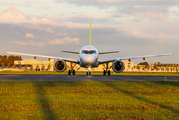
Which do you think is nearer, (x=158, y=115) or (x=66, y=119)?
(x=66, y=119)

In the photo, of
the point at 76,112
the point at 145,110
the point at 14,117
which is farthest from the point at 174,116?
the point at 14,117

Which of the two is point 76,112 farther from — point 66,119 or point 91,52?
point 91,52

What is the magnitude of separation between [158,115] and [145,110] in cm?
102

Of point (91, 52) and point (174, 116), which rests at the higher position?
point (91, 52)

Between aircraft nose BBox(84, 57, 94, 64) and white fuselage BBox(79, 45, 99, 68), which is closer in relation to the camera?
aircraft nose BBox(84, 57, 94, 64)

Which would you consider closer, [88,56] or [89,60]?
[89,60]

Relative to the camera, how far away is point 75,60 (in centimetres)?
4503

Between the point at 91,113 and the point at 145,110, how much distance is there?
236cm

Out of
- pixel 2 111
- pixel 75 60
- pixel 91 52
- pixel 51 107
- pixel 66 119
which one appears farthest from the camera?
pixel 75 60

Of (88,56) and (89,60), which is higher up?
(88,56)

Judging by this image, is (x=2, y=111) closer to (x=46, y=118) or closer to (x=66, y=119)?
(x=46, y=118)

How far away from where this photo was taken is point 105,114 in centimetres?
929

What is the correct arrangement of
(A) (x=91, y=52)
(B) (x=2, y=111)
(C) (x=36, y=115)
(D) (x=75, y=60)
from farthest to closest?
(D) (x=75, y=60) < (A) (x=91, y=52) < (B) (x=2, y=111) < (C) (x=36, y=115)

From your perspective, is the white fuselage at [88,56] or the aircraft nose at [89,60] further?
the white fuselage at [88,56]
